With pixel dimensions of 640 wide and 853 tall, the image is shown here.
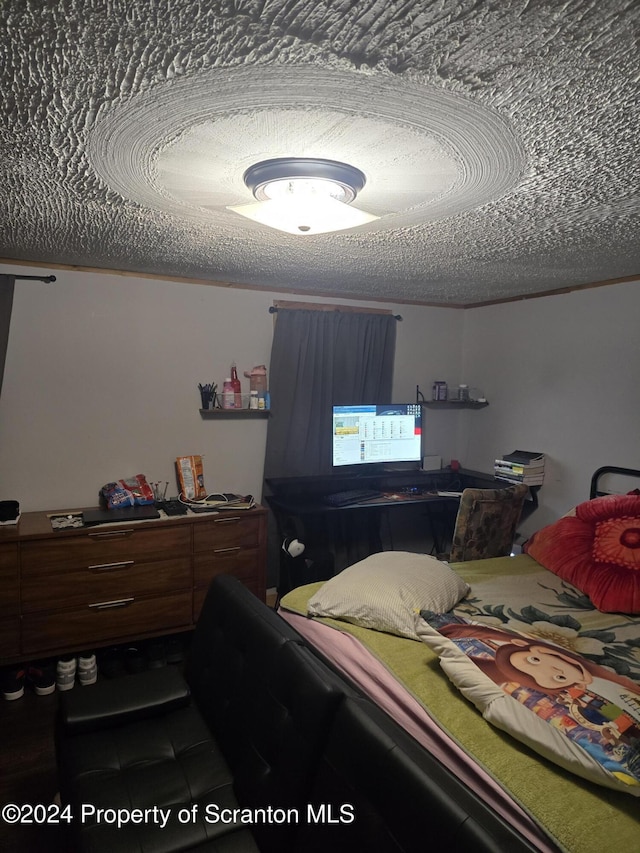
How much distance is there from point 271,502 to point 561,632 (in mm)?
2023

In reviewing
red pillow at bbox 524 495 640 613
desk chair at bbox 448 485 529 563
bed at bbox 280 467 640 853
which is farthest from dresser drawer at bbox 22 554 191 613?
red pillow at bbox 524 495 640 613

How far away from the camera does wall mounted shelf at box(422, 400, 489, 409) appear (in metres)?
4.26

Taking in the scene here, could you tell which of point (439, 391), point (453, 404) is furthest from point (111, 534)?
point (453, 404)

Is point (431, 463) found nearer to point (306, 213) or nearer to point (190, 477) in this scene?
point (190, 477)

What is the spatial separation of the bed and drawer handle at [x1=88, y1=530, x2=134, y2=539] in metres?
1.07

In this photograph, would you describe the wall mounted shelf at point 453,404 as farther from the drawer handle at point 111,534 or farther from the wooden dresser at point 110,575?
the drawer handle at point 111,534

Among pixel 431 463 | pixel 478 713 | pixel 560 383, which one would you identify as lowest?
pixel 478 713

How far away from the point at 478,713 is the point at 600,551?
144 centimetres

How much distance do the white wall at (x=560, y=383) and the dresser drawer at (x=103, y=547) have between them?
251 centimetres

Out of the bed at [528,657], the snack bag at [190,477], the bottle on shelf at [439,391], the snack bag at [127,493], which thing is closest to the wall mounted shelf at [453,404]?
the bottle on shelf at [439,391]

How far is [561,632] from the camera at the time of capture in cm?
210

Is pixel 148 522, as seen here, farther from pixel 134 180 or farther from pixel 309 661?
pixel 134 180

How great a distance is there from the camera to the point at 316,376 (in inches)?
151

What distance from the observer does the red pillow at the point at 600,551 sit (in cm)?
237
